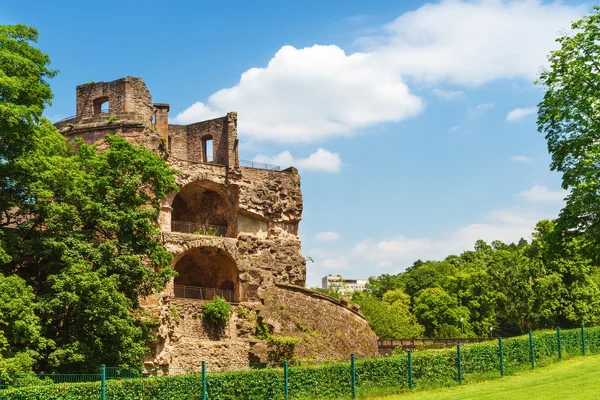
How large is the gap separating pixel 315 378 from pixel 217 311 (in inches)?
573

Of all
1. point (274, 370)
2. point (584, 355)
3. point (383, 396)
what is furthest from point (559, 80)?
point (274, 370)

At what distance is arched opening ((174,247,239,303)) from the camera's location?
1716 inches

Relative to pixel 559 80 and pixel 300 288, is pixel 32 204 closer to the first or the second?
pixel 300 288

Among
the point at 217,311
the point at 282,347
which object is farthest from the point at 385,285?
the point at 217,311

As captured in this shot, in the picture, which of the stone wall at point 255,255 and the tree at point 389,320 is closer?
the stone wall at point 255,255

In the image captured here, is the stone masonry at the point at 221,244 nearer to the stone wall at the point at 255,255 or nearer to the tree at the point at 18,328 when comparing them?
the stone wall at the point at 255,255

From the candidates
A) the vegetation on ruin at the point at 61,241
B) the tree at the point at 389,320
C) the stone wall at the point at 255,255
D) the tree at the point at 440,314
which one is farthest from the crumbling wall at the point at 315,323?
the tree at the point at 440,314

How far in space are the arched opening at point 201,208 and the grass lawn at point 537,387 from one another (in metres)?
22.3

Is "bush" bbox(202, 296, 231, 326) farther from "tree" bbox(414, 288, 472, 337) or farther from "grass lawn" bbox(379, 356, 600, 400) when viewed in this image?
"tree" bbox(414, 288, 472, 337)

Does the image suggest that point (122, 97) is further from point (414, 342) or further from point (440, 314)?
point (440, 314)

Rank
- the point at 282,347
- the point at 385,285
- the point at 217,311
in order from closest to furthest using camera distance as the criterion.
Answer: the point at 217,311 → the point at 282,347 → the point at 385,285

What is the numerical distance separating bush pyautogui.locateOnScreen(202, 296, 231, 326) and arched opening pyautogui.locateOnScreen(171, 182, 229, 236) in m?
7.11

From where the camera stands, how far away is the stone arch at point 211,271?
4309 centimetres

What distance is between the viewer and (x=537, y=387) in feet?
82.6
